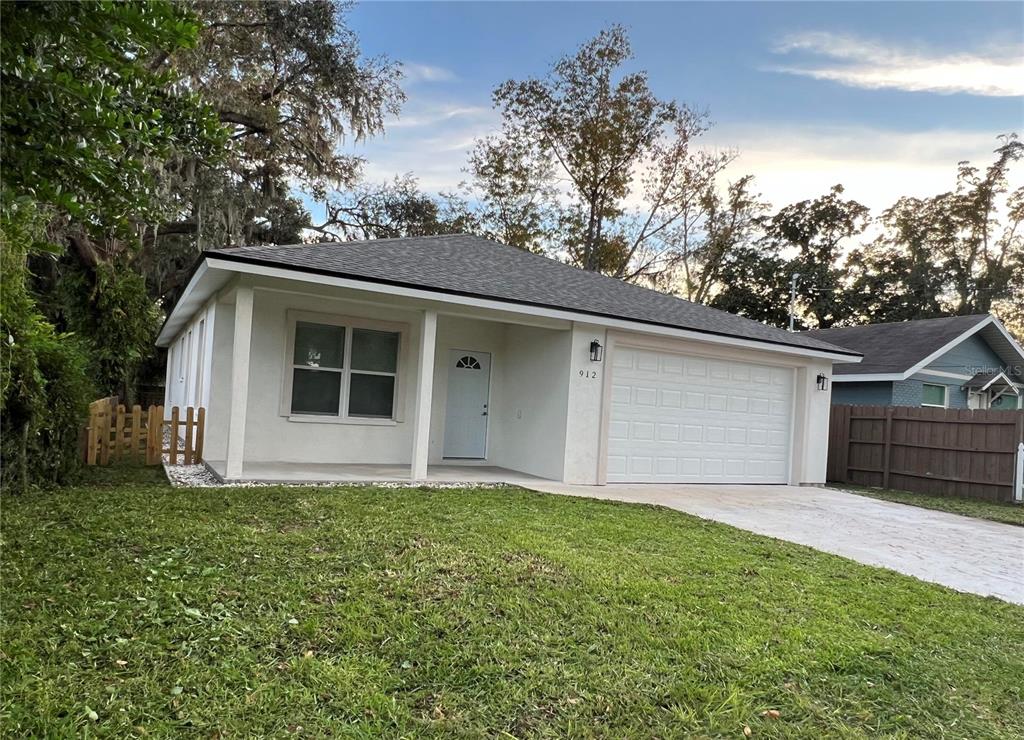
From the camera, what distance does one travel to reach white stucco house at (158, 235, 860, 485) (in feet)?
29.7

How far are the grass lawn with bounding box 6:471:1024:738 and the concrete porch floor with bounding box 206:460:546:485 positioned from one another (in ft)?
8.42

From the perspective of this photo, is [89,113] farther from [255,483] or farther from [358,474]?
[358,474]

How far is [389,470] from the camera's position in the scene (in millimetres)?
10039

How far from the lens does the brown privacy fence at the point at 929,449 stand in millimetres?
11859

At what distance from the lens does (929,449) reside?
1292 cm

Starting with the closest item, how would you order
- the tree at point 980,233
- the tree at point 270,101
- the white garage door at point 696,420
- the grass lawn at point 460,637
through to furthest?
the grass lawn at point 460,637
the white garage door at point 696,420
the tree at point 270,101
the tree at point 980,233

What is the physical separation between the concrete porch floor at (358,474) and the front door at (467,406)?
0.47 m

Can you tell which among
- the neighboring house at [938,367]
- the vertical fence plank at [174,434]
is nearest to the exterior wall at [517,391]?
the vertical fence plank at [174,434]

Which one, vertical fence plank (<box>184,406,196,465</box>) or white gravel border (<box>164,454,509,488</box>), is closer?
white gravel border (<box>164,454,509,488</box>)

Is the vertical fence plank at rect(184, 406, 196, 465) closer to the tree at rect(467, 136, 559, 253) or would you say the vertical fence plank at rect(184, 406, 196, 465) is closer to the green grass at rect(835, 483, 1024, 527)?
the green grass at rect(835, 483, 1024, 527)

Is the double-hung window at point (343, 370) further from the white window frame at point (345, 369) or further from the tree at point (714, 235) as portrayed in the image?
the tree at point (714, 235)

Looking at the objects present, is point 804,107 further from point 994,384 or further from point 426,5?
point 994,384

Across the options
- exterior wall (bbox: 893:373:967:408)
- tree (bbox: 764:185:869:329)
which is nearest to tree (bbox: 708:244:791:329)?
tree (bbox: 764:185:869:329)

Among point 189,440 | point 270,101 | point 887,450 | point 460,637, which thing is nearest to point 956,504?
point 887,450
